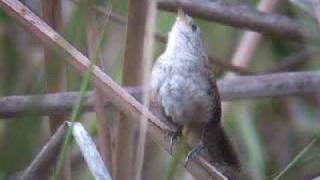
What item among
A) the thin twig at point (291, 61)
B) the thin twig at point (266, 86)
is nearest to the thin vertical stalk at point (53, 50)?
the thin twig at point (266, 86)

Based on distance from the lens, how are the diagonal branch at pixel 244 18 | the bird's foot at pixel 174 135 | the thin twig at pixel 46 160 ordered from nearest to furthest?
the thin twig at pixel 46 160 → the bird's foot at pixel 174 135 → the diagonal branch at pixel 244 18

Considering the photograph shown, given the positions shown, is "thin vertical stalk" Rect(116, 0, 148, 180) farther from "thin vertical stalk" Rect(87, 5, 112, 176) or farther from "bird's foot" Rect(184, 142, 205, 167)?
"bird's foot" Rect(184, 142, 205, 167)

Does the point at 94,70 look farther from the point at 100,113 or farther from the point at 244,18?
the point at 244,18

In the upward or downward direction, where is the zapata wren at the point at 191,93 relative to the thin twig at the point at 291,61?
upward

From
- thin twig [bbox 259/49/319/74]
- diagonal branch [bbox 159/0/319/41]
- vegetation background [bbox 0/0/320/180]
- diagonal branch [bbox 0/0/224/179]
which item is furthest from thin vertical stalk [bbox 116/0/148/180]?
thin twig [bbox 259/49/319/74]

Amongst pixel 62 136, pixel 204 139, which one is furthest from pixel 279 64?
pixel 62 136

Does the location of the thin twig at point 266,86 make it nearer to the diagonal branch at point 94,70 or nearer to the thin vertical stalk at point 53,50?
the thin vertical stalk at point 53,50

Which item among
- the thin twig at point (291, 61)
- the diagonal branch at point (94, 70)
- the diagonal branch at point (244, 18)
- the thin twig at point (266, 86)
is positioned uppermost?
the diagonal branch at point (94, 70)

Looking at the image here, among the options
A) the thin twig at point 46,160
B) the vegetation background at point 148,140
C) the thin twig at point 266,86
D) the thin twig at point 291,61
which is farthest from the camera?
the thin twig at point 291,61

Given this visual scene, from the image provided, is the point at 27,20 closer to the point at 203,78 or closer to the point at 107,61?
the point at 203,78
